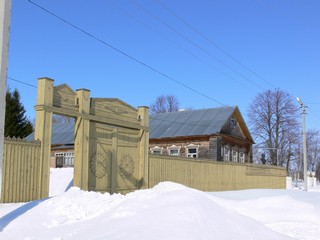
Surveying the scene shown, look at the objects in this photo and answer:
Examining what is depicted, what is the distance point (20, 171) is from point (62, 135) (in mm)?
29654

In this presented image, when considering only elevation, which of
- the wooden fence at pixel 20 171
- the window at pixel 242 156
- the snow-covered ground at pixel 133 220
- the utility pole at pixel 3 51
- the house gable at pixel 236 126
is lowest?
the snow-covered ground at pixel 133 220

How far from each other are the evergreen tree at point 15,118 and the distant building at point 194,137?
3038 millimetres

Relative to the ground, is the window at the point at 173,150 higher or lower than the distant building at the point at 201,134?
lower

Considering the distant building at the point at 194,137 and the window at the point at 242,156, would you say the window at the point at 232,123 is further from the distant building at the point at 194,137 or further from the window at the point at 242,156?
the window at the point at 242,156

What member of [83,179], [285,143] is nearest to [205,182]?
[83,179]

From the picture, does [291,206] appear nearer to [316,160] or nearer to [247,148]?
[247,148]

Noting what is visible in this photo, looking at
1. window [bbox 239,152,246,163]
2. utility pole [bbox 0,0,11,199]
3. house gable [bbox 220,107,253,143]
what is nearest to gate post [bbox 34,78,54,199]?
utility pole [bbox 0,0,11,199]

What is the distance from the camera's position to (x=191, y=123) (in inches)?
1462

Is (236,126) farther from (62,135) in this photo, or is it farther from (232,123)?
(62,135)

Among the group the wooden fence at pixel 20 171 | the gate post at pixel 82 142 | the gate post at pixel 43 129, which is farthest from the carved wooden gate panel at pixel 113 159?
the wooden fence at pixel 20 171

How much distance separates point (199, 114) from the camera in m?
38.4

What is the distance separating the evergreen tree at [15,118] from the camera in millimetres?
39000

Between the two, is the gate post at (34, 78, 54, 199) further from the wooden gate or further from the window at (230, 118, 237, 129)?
the window at (230, 118, 237, 129)

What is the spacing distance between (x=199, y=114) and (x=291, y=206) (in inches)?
941
